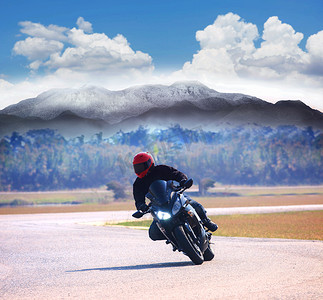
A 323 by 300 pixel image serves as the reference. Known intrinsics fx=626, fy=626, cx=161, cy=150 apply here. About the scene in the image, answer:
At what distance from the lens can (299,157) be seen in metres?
175

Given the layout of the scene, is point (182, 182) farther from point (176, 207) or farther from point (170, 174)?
point (176, 207)

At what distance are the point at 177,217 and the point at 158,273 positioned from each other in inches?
45.2

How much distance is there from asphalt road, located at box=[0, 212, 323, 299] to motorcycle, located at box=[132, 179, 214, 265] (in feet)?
1.17

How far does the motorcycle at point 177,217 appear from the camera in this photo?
10641 millimetres

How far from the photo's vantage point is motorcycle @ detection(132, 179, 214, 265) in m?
10.6

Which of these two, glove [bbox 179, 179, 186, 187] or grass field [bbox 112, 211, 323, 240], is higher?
glove [bbox 179, 179, 186, 187]

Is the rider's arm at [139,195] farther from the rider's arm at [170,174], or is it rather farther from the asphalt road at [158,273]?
the asphalt road at [158,273]

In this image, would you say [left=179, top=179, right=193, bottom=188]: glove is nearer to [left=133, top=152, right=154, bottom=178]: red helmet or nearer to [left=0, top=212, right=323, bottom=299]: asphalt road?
[left=133, top=152, right=154, bottom=178]: red helmet

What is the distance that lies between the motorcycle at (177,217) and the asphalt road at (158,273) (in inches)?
14.1

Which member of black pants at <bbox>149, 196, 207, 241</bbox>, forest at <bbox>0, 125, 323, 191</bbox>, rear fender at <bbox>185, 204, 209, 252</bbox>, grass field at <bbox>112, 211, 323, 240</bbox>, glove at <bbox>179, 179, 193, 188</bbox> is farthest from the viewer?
forest at <bbox>0, 125, 323, 191</bbox>

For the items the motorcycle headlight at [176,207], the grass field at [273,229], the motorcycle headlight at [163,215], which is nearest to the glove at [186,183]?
the motorcycle headlight at [176,207]

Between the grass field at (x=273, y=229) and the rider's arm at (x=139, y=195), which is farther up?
the rider's arm at (x=139, y=195)

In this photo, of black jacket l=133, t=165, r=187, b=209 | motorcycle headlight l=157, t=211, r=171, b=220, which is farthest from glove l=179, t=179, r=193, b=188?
motorcycle headlight l=157, t=211, r=171, b=220

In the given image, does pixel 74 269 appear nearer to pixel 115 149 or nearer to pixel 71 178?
pixel 71 178
